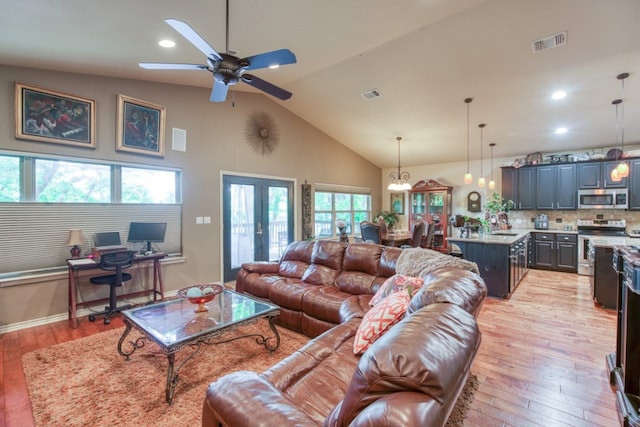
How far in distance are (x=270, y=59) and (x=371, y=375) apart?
7.55ft

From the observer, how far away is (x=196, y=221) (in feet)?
15.6

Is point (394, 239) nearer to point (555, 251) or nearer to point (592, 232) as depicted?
point (555, 251)

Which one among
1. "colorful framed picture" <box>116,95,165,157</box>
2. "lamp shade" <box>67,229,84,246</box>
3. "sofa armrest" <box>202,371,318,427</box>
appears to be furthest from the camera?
"colorful framed picture" <box>116,95,165,157</box>

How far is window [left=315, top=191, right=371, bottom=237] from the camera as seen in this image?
6926mm

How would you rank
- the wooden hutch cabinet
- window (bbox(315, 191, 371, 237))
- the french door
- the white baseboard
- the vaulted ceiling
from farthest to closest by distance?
the wooden hutch cabinet
window (bbox(315, 191, 371, 237))
the french door
the white baseboard
the vaulted ceiling

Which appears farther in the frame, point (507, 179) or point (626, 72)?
point (507, 179)

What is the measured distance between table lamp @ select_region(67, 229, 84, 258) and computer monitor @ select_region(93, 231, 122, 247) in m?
0.18

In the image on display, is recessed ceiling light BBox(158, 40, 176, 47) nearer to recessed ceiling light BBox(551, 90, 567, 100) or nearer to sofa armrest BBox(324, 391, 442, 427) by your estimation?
sofa armrest BBox(324, 391, 442, 427)

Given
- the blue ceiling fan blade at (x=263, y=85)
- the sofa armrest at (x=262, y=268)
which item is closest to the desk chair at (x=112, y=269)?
the sofa armrest at (x=262, y=268)

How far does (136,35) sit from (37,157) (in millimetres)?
1950

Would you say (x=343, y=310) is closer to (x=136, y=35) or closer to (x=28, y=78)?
(x=136, y=35)

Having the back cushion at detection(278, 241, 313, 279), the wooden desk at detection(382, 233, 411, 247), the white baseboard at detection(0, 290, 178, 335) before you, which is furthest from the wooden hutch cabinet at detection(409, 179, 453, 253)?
the white baseboard at detection(0, 290, 178, 335)

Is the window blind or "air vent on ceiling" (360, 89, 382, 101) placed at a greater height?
"air vent on ceiling" (360, 89, 382, 101)

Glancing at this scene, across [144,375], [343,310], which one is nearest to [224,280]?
[144,375]
